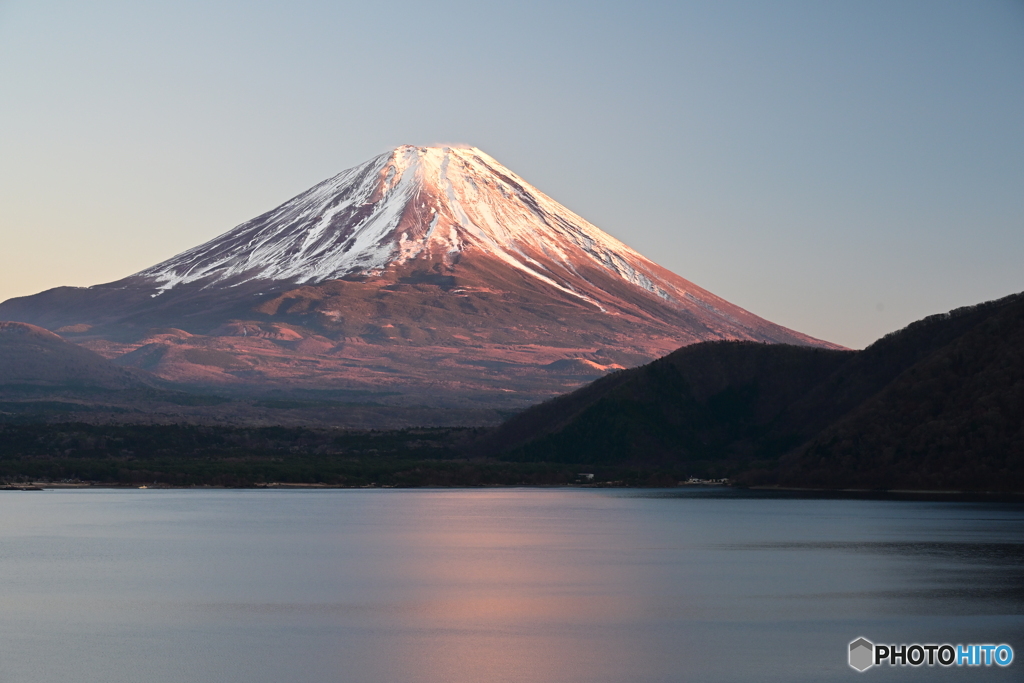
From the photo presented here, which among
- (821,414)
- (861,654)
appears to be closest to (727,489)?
(821,414)

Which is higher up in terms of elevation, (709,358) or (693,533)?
(709,358)

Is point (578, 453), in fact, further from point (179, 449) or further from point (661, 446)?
point (179, 449)

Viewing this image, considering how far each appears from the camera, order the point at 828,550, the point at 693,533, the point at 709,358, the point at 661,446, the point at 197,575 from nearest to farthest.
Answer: the point at 197,575 → the point at 828,550 → the point at 693,533 → the point at 661,446 → the point at 709,358

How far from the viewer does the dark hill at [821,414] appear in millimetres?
76750

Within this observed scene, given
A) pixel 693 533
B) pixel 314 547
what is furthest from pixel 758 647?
pixel 693 533

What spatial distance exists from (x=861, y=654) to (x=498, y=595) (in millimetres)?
13013

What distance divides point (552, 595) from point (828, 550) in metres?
16.4

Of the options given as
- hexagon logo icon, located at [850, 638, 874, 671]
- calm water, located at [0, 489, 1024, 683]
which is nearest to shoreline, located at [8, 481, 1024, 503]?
calm water, located at [0, 489, 1024, 683]

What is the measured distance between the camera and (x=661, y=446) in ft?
360

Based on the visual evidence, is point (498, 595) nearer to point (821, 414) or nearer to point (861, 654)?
point (861, 654)

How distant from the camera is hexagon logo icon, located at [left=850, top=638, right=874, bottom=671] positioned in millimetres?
27508

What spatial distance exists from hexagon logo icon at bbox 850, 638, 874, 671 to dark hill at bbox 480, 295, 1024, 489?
4833 centimetres

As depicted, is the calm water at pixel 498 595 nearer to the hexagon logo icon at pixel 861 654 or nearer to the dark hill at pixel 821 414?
the hexagon logo icon at pixel 861 654

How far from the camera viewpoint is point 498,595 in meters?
38.7
